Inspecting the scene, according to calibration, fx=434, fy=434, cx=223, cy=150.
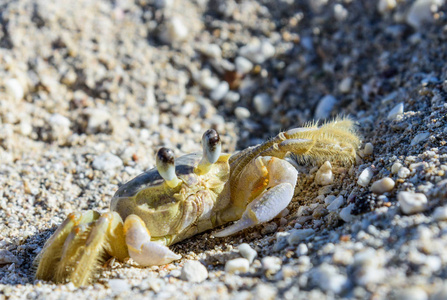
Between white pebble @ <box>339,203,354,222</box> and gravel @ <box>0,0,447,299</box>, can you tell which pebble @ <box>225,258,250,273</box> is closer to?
gravel @ <box>0,0,447,299</box>

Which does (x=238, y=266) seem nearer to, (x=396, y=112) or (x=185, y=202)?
(x=185, y=202)

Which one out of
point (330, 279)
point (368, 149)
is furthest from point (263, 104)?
point (330, 279)

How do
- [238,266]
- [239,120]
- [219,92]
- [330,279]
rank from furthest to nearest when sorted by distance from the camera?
[219,92], [239,120], [238,266], [330,279]

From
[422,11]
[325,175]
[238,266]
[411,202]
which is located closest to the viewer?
[411,202]

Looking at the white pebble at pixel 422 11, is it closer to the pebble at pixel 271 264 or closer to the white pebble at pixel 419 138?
the white pebble at pixel 419 138

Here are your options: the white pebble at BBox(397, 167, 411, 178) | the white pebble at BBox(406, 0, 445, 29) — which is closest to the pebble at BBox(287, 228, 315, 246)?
the white pebble at BBox(397, 167, 411, 178)

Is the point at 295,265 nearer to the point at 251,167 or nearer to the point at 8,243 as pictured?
the point at 251,167

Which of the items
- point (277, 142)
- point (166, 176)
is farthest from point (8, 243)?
point (277, 142)
